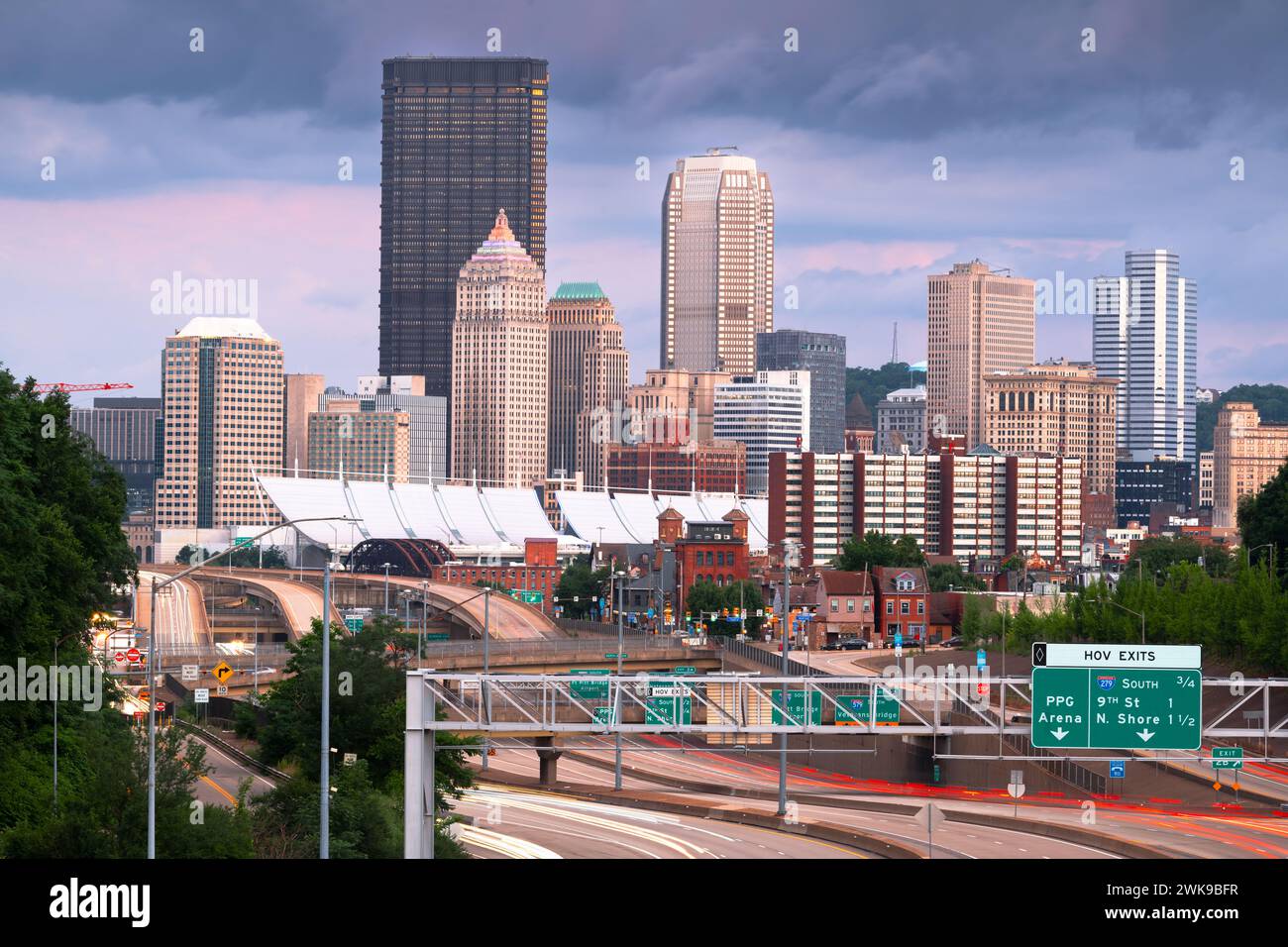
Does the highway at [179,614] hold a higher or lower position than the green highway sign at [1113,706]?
lower

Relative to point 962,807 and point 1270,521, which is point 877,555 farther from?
point 962,807

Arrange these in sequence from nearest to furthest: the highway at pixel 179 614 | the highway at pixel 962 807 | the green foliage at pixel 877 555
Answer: the highway at pixel 962 807, the highway at pixel 179 614, the green foliage at pixel 877 555

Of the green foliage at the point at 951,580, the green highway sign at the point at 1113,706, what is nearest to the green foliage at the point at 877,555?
the green foliage at the point at 951,580

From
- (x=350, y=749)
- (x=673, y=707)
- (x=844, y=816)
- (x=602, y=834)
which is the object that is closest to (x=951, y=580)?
(x=844, y=816)

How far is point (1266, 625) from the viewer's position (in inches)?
3784

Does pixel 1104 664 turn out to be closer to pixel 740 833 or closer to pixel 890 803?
pixel 740 833

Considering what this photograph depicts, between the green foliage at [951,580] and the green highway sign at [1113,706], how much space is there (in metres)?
138

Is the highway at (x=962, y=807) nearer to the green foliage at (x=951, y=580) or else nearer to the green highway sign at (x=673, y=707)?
the green highway sign at (x=673, y=707)

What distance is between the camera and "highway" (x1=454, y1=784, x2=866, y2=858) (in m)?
61.9

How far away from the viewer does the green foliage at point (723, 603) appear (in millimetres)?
156375

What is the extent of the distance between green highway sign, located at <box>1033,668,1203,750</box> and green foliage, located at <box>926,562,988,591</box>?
138 m

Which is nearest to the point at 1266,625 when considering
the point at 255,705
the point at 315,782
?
the point at 255,705

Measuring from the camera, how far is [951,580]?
188m

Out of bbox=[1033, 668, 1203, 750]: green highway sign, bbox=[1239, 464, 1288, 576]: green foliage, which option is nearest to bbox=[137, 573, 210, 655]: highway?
bbox=[1239, 464, 1288, 576]: green foliage
